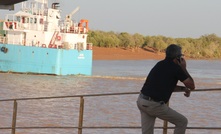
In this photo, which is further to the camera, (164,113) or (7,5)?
(7,5)

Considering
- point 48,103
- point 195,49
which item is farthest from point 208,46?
point 48,103

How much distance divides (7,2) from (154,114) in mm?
2179

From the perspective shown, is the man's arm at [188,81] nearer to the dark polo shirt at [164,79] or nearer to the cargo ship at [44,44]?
the dark polo shirt at [164,79]

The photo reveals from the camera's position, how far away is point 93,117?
17109 mm

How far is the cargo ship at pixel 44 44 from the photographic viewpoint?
3734cm

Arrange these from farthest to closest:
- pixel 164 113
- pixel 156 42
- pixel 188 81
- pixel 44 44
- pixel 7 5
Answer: pixel 156 42 < pixel 44 44 < pixel 7 5 < pixel 164 113 < pixel 188 81

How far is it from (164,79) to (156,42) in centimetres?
8004

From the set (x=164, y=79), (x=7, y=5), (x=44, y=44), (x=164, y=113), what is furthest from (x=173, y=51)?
(x=44, y=44)

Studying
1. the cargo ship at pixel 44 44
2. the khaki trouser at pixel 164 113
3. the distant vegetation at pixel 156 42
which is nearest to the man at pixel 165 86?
the khaki trouser at pixel 164 113

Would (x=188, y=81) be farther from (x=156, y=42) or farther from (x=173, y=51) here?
(x=156, y=42)

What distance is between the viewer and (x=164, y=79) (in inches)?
204

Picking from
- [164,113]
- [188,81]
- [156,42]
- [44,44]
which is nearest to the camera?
[188,81]

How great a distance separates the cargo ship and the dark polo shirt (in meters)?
31.8

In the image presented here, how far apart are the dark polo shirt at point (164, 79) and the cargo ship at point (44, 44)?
31846 mm
